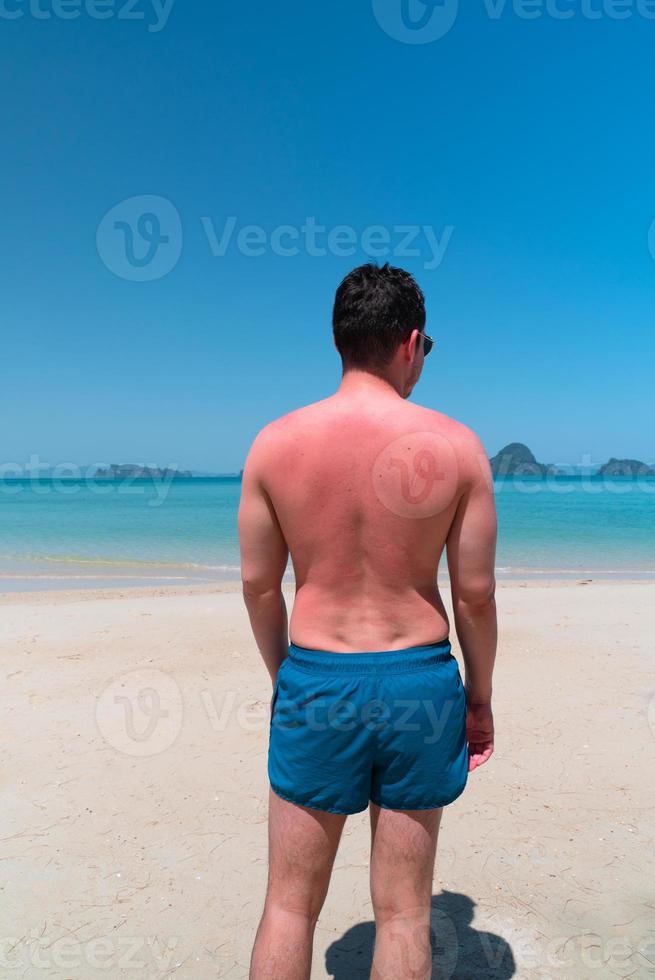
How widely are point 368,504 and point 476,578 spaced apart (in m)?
0.38

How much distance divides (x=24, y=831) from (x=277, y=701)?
2.39 m

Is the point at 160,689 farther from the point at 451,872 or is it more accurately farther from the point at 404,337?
the point at 404,337

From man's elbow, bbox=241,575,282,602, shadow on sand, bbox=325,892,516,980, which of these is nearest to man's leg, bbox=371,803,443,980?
man's elbow, bbox=241,575,282,602

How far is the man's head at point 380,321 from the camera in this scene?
1.86m

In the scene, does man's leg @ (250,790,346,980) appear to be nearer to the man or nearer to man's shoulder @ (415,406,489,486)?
the man

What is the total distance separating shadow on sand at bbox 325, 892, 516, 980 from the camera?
101 inches

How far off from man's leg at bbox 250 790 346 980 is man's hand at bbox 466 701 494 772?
0.49 metres

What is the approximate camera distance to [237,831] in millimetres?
3471

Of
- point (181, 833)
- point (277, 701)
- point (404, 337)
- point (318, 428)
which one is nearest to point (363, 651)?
point (277, 701)

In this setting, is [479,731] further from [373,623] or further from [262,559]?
[262,559]

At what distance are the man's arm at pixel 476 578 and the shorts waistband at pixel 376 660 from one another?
144 mm

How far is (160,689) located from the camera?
17.9 feet

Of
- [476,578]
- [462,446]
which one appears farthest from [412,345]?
[476,578]

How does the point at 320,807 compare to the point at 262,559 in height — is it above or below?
below
